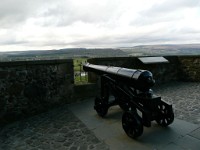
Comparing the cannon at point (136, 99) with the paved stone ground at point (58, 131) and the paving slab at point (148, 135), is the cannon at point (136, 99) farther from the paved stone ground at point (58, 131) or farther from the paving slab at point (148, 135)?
the paved stone ground at point (58, 131)

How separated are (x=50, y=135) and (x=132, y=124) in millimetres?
1870

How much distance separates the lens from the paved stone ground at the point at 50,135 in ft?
13.5

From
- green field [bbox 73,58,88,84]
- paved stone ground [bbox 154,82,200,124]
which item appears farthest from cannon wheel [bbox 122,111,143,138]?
green field [bbox 73,58,88,84]

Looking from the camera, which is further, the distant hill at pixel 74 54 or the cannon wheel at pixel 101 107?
the distant hill at pixel 74 54

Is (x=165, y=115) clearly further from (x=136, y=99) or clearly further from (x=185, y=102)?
(x=185, y=102)

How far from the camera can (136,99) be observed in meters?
4.41

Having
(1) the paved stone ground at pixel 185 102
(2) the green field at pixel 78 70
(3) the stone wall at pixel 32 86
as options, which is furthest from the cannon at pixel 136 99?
(2) the green field at pixel 78 70

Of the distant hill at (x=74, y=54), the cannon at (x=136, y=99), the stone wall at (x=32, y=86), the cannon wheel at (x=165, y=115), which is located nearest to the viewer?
the cannon at (x=136, y=99)

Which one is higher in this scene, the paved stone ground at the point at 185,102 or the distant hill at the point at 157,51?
the distant hill at the point at 157,51

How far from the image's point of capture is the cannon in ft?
13.4

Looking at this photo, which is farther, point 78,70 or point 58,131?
point 78,70

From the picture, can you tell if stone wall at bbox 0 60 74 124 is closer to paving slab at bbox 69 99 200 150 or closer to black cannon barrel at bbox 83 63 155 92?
paving slab at bbox 69 99 200 150

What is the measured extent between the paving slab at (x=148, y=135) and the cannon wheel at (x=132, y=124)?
0.13 meters

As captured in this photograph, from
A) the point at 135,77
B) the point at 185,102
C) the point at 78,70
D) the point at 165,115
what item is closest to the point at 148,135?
the point at 165,115
